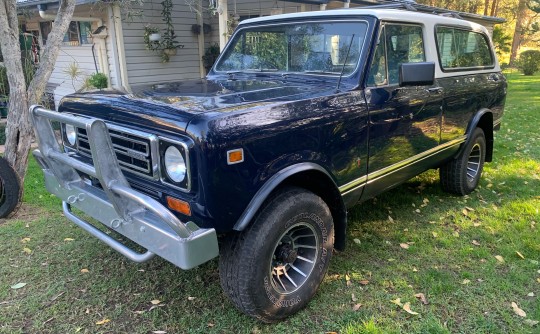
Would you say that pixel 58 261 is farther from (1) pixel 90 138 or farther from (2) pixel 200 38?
(2) pixel 200 38

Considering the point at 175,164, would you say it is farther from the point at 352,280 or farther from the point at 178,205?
the point at 352,280

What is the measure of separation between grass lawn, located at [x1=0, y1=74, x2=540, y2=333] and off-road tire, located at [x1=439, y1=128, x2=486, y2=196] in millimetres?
254

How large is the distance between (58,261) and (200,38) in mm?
9107

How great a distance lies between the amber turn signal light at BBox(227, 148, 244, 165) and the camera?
2320 millimetres

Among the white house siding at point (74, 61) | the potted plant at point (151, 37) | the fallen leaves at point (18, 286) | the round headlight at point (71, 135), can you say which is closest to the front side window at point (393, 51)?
the round headlight at point (71, 135)

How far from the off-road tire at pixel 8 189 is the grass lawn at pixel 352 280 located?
0.49 ft

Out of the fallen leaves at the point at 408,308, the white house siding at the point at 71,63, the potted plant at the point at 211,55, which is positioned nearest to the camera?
the fallen leaves at the point at 408,308

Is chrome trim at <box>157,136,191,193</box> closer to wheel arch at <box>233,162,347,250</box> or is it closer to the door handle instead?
wheel arch at <box>233,162,347,250</box>

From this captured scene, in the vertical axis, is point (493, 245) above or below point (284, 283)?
below

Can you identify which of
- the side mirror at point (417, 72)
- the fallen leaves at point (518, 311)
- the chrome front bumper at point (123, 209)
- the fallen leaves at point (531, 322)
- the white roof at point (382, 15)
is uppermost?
the white roof at point (382, 15)

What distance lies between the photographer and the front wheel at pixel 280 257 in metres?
2.56

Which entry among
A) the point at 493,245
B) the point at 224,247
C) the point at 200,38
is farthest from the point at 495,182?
the point at 200,38

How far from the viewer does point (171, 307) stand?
3006 millimetres

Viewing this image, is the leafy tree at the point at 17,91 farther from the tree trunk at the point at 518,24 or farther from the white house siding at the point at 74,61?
the tree trunk at the point at 518,24
